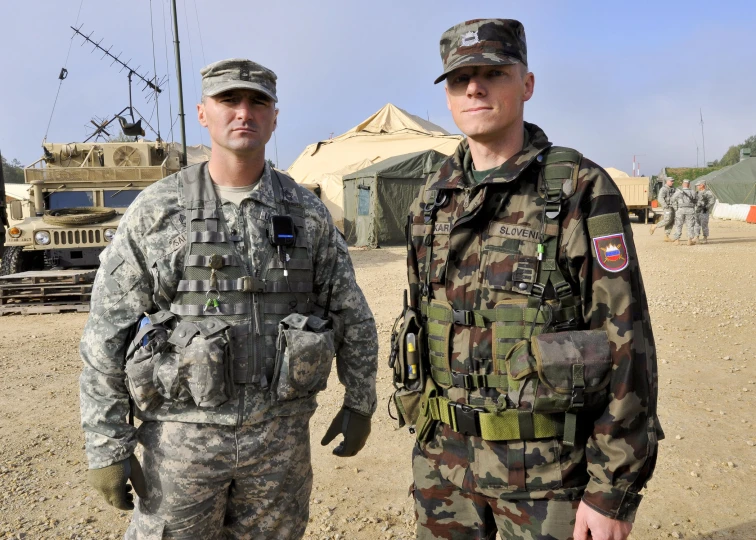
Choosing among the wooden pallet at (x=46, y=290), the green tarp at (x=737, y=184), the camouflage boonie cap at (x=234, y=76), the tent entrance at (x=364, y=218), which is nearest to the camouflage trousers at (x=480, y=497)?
the camouflage boonie cap at (x=234, y=76)

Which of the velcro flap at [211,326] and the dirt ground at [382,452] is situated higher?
the velcro flap at [211,326]

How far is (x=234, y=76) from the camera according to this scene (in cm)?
216

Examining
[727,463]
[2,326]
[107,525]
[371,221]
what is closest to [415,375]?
[107,525]

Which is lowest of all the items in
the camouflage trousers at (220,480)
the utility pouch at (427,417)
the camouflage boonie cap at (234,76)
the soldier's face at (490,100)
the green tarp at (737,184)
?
the camouflage trousers at (220,480)

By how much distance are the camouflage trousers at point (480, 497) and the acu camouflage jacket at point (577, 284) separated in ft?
0.14

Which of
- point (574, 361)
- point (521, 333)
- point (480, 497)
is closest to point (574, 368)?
point (574, 361)

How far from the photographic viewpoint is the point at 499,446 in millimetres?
1884

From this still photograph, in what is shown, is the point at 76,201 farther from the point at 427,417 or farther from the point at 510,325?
the point at 510,325

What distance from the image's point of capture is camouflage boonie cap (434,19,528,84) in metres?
1.90

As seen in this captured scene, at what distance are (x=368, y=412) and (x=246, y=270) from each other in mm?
752

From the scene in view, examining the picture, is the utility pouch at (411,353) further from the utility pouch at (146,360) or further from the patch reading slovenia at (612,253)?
the utility pouch at (146,360)

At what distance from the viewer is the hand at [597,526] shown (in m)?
1.67

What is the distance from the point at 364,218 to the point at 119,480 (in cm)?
1522

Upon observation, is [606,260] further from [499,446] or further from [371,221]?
[371,221]
